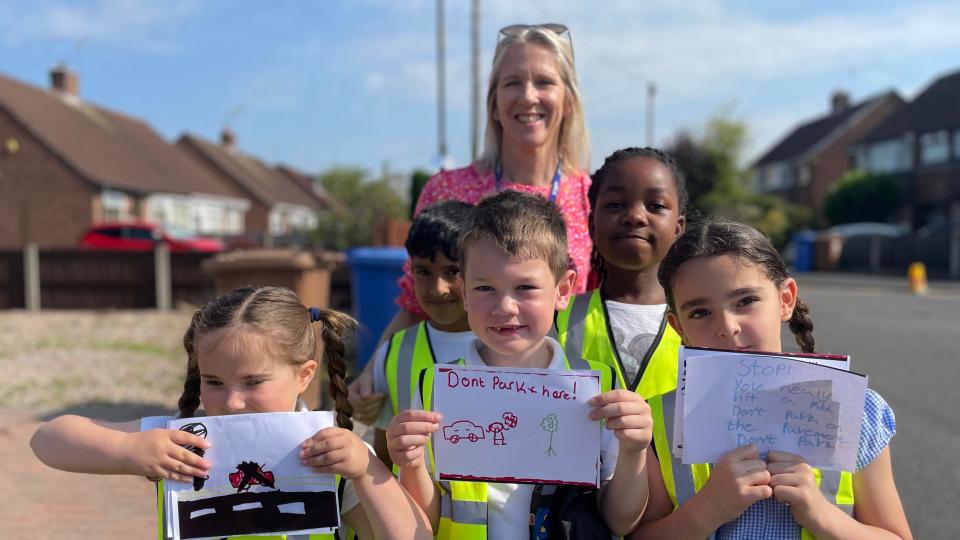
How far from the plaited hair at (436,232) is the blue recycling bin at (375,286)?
3.48 m

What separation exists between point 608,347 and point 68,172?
29545 millimetres

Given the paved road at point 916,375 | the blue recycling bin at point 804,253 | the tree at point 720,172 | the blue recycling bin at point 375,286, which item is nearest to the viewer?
the paved road at point 916,375

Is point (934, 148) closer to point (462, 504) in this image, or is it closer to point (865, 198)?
point (865, 198)

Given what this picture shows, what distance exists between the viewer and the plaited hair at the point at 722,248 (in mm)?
1914

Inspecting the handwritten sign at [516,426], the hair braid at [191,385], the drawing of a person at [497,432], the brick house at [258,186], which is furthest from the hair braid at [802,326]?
the brick house at [258,186]

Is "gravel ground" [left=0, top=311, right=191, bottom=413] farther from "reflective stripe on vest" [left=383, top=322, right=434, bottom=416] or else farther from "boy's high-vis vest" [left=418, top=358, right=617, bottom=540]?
"boy's high-vis vest" [left=418, top=358, right=617, bottom=540]

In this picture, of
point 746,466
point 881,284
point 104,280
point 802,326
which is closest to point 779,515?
point 746,466

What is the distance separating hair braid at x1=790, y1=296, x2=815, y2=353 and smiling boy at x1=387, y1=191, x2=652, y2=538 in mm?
684

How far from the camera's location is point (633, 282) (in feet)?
7.73

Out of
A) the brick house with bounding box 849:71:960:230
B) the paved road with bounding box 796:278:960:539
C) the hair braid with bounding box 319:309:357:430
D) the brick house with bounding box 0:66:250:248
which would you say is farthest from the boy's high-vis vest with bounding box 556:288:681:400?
the brick house with bounding box 849:71:960:230

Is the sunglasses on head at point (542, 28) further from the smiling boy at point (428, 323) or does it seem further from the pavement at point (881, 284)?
the pavement at point (881, 284)

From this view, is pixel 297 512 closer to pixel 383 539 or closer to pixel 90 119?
pixel 383 539

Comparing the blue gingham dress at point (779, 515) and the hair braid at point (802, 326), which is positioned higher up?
the hair braid at point (802, 326)

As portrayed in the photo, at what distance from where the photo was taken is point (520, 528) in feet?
5.99
